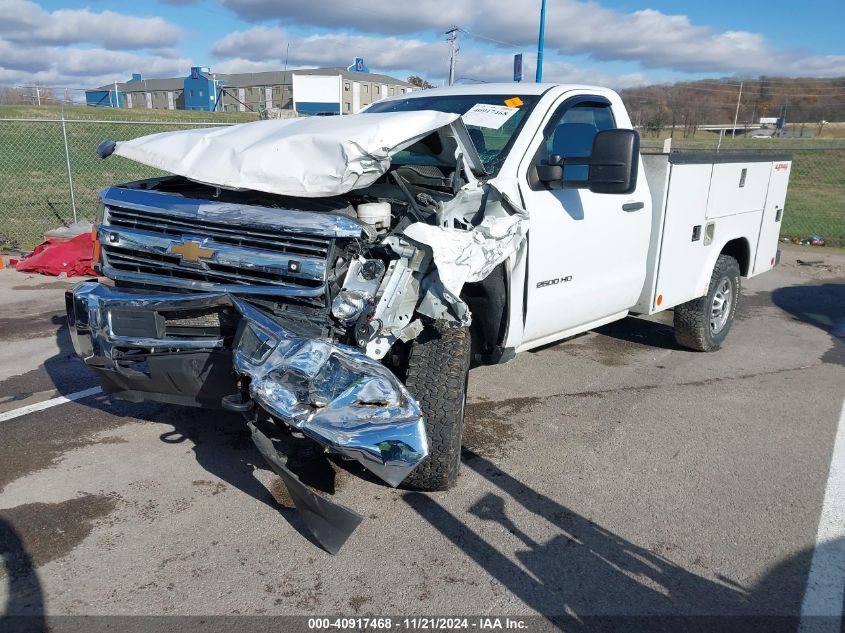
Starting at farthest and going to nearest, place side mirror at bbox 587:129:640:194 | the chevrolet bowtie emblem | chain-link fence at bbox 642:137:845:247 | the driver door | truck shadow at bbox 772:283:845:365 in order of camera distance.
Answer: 1. chain-link fence at bbox 642:137:845:247
2. truck shadow at bbox 772:283:845:365
3. the driver door
4. side mirror at bbox 587:129:640:194
5. the chevrolet bowtie emblem

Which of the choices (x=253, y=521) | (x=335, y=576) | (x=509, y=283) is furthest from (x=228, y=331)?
(x=509, y=283)

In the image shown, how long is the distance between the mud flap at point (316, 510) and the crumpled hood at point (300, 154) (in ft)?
3.91

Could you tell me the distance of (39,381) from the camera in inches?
207

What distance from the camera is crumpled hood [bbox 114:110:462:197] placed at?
11.2 ft

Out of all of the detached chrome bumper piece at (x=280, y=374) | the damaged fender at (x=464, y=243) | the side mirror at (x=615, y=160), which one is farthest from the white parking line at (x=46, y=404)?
the side mirror at (x=615, y=160)

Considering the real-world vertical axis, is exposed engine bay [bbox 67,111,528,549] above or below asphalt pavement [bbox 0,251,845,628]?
above

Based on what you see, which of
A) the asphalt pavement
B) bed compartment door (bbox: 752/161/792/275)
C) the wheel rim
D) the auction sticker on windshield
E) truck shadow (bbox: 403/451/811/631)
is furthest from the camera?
bed compartment door (bbox: 752/161/792/275)

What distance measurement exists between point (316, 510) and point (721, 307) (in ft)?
15.6

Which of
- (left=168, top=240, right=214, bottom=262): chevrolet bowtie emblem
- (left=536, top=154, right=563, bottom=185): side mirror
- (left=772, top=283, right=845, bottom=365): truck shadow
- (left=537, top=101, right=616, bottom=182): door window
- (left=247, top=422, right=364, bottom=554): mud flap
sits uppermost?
(left=537, top=101, right=616, bottom=182): door window

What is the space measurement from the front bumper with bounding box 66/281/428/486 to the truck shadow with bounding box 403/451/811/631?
0.61 m

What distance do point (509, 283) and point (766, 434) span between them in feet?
6.84

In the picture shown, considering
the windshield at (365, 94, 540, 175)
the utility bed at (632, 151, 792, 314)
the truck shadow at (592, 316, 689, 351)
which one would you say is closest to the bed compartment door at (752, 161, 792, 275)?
the utility bed at (632, 151, 792, 314)

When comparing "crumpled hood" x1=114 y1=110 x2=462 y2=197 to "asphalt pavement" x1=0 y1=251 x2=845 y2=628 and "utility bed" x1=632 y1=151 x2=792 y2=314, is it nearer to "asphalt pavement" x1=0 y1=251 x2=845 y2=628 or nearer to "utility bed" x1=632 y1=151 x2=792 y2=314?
"asphalt pavement" x1=0 y1=251 x2=845 y2=628

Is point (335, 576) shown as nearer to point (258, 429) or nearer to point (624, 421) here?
point (258, 429)
